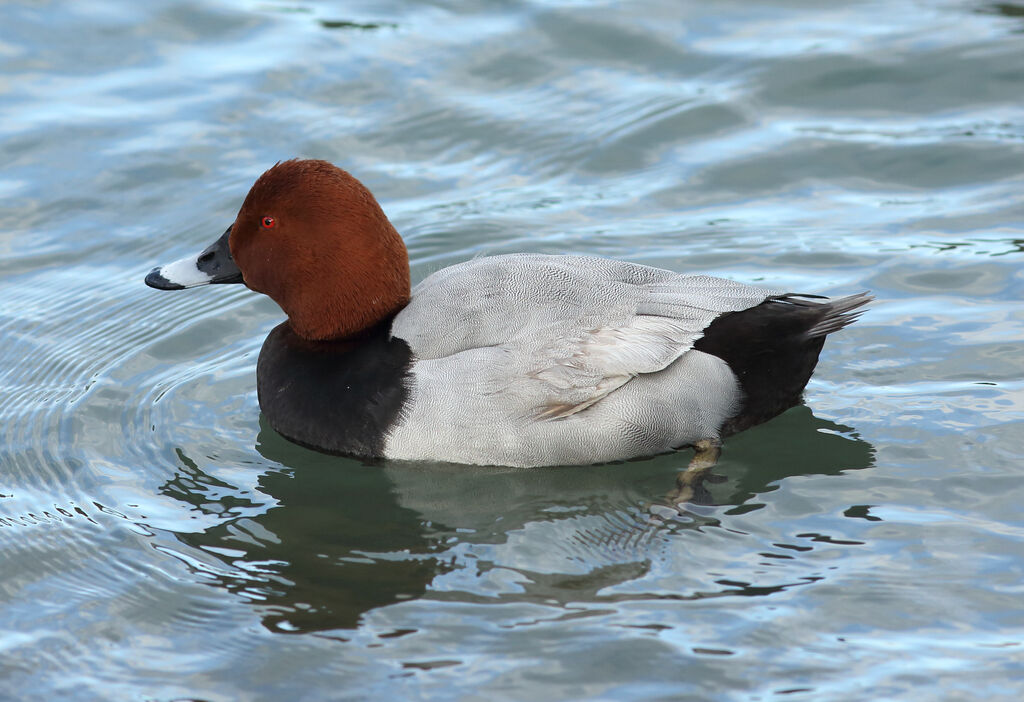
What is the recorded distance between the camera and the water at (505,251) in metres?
4.08

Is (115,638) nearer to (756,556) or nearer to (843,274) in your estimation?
(756,556)

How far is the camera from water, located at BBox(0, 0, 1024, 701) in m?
4.08

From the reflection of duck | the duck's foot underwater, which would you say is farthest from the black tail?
Answer: the reflection of duck

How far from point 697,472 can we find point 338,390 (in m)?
A: 1.47

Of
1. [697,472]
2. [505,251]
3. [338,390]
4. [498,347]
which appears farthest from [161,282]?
[697,472]

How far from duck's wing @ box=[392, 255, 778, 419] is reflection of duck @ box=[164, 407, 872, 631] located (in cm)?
39

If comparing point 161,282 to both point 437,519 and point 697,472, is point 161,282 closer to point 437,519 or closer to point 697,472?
point 437,519

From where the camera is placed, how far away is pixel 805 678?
384cm

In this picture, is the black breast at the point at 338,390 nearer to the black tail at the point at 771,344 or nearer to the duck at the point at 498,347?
the duck at the point at 498,347

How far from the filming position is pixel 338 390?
16.8ft

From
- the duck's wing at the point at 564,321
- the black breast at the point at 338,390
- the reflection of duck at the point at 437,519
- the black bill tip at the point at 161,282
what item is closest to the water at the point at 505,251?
the reflection of duck at the point at 437,519

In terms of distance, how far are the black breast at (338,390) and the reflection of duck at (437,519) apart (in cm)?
16

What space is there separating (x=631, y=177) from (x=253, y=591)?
417 centimetres

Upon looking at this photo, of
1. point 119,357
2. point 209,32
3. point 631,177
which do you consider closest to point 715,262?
point 631,177
